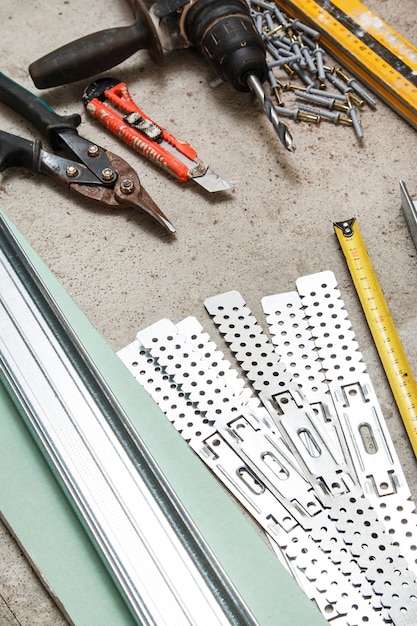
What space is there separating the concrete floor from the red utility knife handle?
4 cm

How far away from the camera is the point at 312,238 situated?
1.85 m

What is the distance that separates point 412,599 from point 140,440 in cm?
57

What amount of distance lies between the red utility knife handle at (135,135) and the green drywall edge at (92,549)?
529 millimetres

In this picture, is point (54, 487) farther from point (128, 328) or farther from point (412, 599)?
point (412, 599)

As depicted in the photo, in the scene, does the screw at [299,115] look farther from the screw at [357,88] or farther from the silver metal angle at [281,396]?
the silver metal angle at [281,396]

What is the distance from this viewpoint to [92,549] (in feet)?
4.94

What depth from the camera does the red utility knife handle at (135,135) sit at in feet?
6.15

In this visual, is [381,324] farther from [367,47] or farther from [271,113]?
[367,47]

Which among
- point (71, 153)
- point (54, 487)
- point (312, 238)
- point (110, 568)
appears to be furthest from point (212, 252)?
point (110, 568)

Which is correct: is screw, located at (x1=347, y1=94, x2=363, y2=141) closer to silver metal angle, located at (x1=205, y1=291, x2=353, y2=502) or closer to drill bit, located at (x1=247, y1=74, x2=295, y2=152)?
drill bit, located at (x1=247, y1=74, x2=295, y2=152)

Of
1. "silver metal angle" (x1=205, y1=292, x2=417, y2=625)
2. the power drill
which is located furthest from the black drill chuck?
"silver metal angle" (x1=205, y1=292, x2=417, y2=625)

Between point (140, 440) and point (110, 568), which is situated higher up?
point (140, 440)

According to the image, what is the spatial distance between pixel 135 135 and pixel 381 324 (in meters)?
0.74

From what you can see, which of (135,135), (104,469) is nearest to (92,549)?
(104,469)
